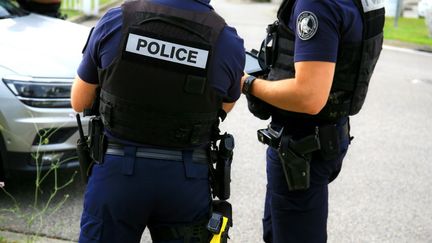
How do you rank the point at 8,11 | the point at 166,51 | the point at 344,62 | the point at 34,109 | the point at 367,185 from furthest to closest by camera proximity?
the point at 8,11
the point at 367,185
the point at 34,109
the point at 344,62
the point at 166,51

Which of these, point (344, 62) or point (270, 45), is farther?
point (270, 45)

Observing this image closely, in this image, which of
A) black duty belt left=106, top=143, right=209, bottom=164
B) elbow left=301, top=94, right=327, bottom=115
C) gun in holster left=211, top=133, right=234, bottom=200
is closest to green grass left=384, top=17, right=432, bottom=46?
elbow left=301, top=94, right=327, bottom=115

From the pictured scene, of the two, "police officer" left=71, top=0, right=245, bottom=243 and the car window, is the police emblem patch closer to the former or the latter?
"police officer" left=71, top=0, right=245, bottom=243

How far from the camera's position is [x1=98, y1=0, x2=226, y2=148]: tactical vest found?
210cm

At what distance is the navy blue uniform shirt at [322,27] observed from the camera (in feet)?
7.50

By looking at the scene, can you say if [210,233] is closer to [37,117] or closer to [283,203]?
[283,203]

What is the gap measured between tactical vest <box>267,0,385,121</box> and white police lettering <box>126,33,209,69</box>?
1.67ft

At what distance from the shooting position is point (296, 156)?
2.60 metres

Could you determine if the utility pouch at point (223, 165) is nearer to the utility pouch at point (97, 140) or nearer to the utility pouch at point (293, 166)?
the utility pouch at point (293, 166)

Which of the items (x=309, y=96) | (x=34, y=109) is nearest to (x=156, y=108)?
(x=309, y=96)

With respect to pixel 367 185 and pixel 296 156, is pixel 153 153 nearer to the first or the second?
pixel 296 156

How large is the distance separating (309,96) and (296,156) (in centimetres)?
35

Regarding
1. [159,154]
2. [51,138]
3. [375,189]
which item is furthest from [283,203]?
[375,189]

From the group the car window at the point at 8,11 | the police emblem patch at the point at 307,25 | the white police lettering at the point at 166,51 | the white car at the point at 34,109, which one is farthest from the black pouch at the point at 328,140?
the car window at the point at 8,11
